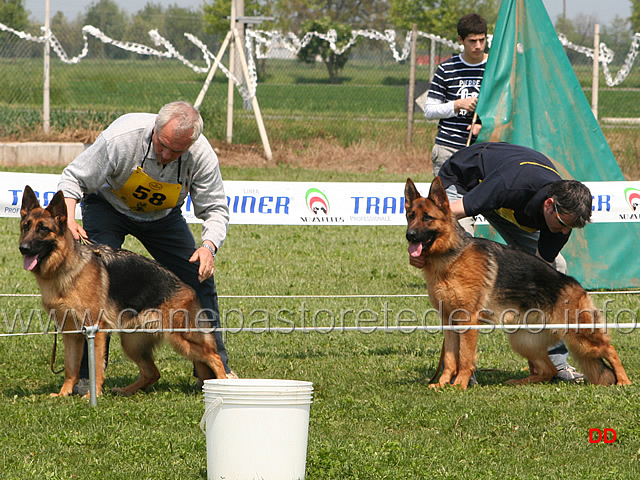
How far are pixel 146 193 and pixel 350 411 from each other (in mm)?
1906

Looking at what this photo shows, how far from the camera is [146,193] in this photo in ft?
18.1

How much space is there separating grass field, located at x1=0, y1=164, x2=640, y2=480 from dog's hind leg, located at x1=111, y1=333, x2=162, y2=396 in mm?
112

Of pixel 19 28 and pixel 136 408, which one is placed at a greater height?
pixel 19 28

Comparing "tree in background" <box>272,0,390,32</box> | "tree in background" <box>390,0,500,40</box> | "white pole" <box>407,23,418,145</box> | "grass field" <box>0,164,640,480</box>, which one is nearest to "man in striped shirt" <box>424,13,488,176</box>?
"grass field" <box>0,164,640,480</box>

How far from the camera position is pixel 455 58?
846 cm

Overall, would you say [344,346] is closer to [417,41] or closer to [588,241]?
[588,241]

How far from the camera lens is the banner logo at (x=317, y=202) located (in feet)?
30.0

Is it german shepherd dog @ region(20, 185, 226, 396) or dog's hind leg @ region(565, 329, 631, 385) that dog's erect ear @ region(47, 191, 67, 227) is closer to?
german shepherd dog @ region(20, 185, 226, 396)

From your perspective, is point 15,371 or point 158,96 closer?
point 15,371

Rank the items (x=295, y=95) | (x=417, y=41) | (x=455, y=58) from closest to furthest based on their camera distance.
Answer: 1. (x=455, y=58)
2. (x=417, y=41)
3. (x=295, y=95)

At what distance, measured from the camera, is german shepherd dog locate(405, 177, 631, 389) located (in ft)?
18.3

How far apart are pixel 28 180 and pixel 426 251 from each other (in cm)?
479

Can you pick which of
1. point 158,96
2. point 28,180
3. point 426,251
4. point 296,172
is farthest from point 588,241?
point 158,96

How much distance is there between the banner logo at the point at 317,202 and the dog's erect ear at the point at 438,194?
3669 millimetres
